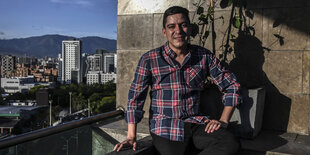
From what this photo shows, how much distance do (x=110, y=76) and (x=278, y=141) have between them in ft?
407

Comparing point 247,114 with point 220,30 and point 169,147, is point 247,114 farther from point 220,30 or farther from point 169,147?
point 220,30

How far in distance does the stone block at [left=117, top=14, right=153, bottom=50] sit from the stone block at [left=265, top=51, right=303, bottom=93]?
134 cm

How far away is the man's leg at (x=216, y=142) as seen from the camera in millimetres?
1589

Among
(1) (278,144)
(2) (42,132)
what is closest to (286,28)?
(1) (278,144)

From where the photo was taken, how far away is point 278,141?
2.35 meters

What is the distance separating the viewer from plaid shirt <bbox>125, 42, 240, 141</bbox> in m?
1.79

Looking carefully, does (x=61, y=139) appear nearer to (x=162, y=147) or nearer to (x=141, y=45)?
(x=162, y=147)

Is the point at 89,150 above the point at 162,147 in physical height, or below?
below

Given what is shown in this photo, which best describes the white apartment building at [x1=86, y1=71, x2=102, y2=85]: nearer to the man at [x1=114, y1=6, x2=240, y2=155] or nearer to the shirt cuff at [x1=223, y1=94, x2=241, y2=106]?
the man at [x1=114, y1=6, x2=240, y2=155]

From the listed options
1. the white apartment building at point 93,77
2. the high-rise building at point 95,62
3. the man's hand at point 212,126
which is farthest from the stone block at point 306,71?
the high-rise building at point 95,62

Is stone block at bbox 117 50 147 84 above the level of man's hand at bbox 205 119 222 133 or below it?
above

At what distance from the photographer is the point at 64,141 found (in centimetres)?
179

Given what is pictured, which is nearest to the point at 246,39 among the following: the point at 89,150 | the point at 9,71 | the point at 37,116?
the point at 89,150

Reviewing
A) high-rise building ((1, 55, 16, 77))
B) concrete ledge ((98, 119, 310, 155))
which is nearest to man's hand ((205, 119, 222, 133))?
concrete ledge ((98, 119, 310, 155))
